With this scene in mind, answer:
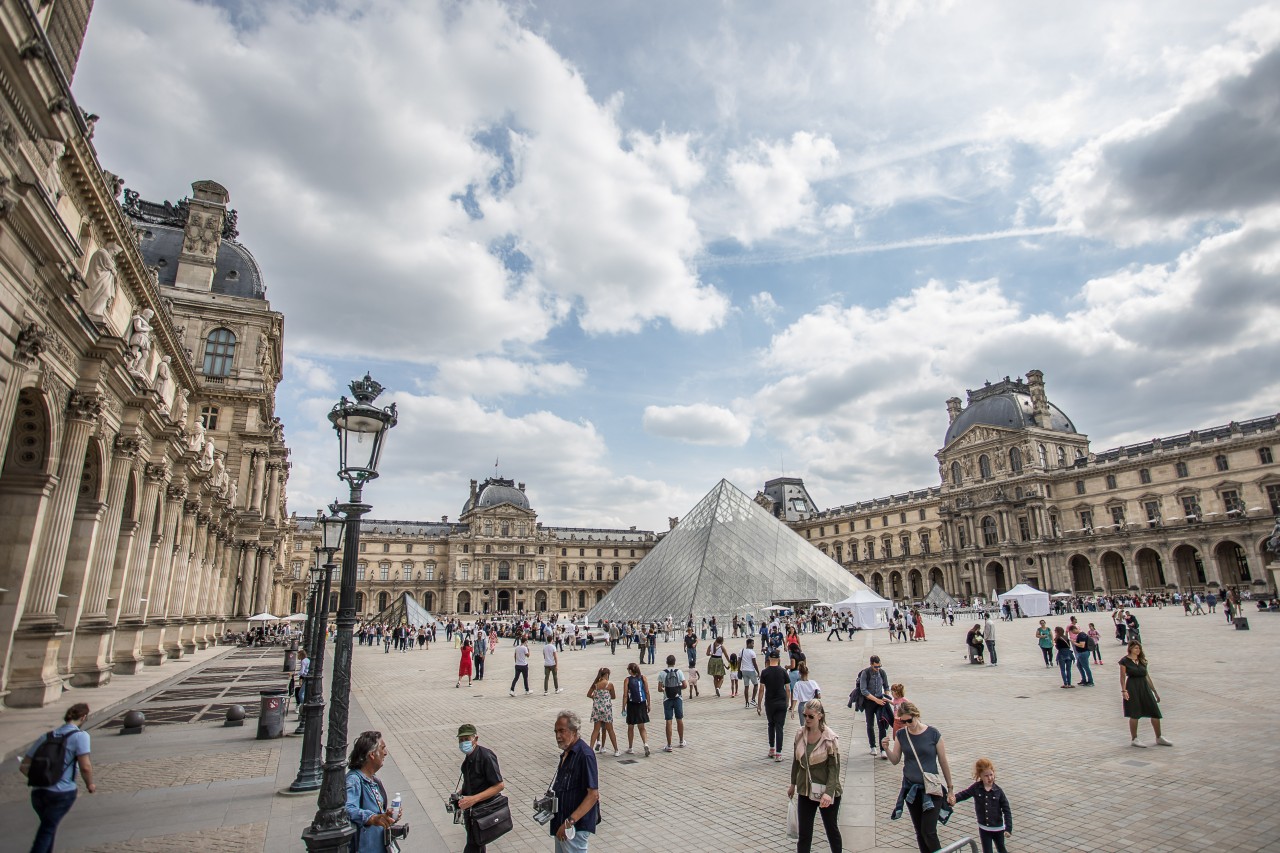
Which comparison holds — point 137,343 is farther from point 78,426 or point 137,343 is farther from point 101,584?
point 101,584

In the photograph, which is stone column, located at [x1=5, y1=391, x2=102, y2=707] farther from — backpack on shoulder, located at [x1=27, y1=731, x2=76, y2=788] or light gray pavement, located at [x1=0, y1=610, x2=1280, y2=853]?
backpack on shoulder, located at [x1=27, y1=731, x2=76, y2=788]

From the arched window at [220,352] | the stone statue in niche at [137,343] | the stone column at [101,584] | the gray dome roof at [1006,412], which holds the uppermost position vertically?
the gray dome roof at [1006,412]

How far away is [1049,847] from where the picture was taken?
17.1 feet

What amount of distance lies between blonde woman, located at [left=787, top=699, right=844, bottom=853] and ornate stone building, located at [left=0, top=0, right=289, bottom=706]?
34.3 ft

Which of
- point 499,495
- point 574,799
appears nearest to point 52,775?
point 574,799

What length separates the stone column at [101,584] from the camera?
14.5 metres

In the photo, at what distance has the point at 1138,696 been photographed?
7.91 metres

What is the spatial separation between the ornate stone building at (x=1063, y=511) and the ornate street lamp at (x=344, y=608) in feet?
175

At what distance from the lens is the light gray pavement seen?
559cm

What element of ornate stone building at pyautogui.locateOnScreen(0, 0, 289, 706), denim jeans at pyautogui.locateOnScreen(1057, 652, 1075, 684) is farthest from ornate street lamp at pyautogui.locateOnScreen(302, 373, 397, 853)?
denim jeans at pyautogui.locateOnScreen(1057, 652, 1075, 684)

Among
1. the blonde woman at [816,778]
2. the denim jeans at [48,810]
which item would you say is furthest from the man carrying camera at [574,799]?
the denim jeans at [48,810]

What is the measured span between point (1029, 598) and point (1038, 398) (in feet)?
106

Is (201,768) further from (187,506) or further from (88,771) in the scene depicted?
(187,506)

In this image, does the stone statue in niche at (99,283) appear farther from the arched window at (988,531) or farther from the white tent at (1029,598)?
the arched window at (988,531)
